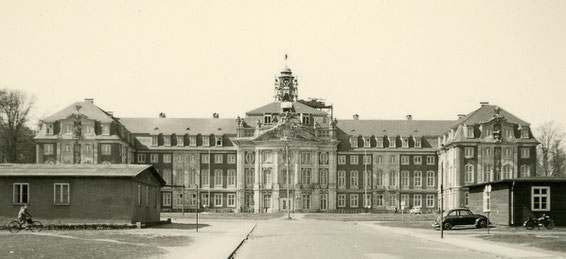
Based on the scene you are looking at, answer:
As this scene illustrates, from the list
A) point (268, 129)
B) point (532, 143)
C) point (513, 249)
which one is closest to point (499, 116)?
point (532, 143)

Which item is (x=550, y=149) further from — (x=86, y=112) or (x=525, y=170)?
(x=86, y=112)

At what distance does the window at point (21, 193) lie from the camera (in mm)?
49062

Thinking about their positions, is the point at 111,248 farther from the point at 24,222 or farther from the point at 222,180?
the point at 222,180

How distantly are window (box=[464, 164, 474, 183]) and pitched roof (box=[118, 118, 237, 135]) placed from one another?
3365 centimetres

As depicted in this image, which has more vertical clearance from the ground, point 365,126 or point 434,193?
point 365,126

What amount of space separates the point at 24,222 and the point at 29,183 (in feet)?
17.6

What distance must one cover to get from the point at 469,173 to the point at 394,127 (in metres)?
18.1

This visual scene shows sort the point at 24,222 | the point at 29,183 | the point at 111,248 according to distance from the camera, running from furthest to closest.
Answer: the point at 29,183
the point at 24,222
the point at 111,248

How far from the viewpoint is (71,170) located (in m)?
50.0

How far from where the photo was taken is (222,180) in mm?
119812

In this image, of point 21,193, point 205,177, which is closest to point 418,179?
point 205,177

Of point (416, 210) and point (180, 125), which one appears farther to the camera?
point (180, 125)

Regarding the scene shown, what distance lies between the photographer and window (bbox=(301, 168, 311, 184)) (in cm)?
11719

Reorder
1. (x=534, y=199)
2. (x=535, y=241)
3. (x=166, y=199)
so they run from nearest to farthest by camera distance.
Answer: (x=535, y=241) < (x=534, y=199) < (x=166, y=199)
